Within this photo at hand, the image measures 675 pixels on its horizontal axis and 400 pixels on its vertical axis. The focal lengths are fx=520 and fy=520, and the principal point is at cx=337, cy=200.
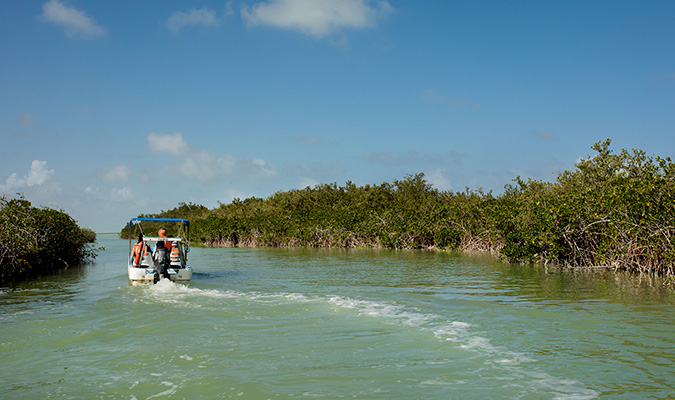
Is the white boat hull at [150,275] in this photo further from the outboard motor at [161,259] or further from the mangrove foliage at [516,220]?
the mangrove foliage at [516,220]

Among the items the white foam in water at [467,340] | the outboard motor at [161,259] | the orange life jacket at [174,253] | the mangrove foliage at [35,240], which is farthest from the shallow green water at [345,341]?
the mangrove foliage at [35,240]

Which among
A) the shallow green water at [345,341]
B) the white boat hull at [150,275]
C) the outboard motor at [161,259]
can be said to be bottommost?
the shallow green water at [345,341]

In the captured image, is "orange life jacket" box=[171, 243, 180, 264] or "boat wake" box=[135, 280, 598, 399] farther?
"orange life jacket" box=[171, 243, 180, 264]

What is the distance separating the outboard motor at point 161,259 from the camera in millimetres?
13486

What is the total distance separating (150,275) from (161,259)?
861mm

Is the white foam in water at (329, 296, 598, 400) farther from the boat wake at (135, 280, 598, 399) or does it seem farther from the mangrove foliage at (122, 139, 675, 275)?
the mangrove foliage at (122, 139, 675, 275)


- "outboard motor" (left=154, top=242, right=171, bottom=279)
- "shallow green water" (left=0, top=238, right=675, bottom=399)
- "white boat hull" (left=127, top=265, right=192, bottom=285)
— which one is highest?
"outboard motor" (left=154, top=242, right=171, bottom=279)

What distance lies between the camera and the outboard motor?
1349cm

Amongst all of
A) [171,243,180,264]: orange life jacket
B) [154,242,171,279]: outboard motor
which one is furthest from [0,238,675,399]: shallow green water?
[171,243,180,264]: orange life jacket

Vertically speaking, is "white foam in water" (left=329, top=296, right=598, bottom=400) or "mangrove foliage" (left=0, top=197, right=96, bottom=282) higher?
"mangrove foliage" (left=0, top=197, right=96, bottom=282)

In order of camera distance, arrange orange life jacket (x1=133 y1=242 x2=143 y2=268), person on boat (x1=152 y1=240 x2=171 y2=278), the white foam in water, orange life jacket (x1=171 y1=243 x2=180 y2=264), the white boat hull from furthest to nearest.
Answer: orange life jacket (x1=133 y1=242 x2=143 y2=268), orange life jacket (x1=171 y1=243 x2=180 y2=264), the white boat hull, person on boat (x1=152 y1=240 x2=171 y2=278), the white foam in water

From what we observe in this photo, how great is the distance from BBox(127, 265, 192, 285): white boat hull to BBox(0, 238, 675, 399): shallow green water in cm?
42

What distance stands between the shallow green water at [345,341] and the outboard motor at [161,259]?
0.40 metres

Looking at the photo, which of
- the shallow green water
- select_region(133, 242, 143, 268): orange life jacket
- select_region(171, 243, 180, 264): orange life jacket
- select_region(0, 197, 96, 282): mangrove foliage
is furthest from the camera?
select_region(0, 197, 96, 282): mangrove foliage
